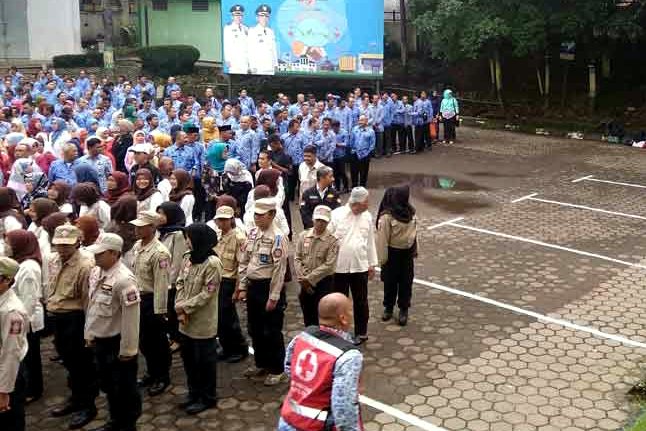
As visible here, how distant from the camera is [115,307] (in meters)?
5.42

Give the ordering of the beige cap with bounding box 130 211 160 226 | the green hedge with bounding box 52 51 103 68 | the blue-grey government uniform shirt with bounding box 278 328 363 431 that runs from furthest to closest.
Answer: the green hedge with bounding box 52 51 103 68, the beige cap with bounding box 130 211 160 226, the blue-grey government uniform shirt with bounding box 278 328 363 431

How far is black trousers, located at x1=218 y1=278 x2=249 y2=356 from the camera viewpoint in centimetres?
672

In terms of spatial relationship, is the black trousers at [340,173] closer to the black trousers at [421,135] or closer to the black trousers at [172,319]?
the black trousers at [421,135]

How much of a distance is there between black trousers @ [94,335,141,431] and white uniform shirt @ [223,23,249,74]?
18928 mm

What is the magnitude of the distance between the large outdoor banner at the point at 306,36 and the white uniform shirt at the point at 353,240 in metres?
16.3

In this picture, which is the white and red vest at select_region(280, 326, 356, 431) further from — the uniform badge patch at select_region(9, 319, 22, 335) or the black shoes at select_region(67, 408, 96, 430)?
the black shoes at select_region(67, 408, 96, 430)

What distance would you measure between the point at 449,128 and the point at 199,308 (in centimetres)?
1579

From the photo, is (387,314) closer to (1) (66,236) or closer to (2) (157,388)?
(2) (157,388)

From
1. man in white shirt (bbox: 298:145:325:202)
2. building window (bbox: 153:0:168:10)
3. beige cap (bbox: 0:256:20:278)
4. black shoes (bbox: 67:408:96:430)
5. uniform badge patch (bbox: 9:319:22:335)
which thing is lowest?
black shoes (bbox: 67:408:96:430)

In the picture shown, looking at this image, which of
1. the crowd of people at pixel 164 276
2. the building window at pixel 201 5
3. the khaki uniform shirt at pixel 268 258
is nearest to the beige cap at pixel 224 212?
the crowd of people at pixel 164 276

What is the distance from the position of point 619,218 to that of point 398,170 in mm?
5580

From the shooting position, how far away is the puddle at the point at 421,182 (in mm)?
14866

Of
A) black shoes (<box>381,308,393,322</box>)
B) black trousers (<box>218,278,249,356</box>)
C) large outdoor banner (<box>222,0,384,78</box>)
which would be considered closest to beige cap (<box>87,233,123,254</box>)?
black trousers (<box>218,278,249,356</box>)

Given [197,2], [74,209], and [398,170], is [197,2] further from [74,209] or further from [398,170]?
[74,209]
